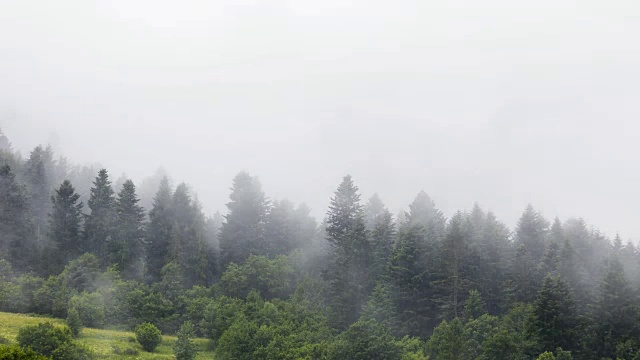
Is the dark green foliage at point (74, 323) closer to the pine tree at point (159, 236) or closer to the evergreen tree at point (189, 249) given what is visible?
the pine tree at point (159, 236)

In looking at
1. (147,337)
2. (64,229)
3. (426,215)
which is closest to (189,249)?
(64,229)

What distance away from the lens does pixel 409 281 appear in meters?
73.1

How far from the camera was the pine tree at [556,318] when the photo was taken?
2124 inches

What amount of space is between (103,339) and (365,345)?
91.4 ft

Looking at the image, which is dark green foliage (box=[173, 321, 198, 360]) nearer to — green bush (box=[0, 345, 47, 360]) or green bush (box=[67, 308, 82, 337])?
green bush (box=[67, 308, 82, 337])

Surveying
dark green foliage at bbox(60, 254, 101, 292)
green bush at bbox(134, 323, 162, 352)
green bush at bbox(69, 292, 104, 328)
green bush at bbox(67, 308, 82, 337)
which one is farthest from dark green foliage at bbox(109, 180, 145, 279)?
green bush at bbox(134, 323, 162, 352)

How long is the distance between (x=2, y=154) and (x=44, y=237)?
1268 inches

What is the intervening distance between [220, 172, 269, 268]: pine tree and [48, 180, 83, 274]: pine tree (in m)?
24.6

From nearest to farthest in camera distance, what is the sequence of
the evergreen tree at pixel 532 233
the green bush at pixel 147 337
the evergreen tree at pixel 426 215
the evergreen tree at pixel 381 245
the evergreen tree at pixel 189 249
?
the green bush at pixel 147 337
the evergreen tree at pixel 381 245
the evergreen tree at pixel 532 233
the evergreen tree at pixel 189 249
the evergreen tree at pixel 426 215

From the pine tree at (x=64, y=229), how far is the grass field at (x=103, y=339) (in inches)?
1134

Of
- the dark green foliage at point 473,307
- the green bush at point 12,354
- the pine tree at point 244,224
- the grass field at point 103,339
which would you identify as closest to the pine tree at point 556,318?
the dark green foliage at point 473,307

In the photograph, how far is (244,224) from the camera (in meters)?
94.6

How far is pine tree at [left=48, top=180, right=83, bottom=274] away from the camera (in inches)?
3392

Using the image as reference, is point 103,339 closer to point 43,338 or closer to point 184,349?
point 184,349
